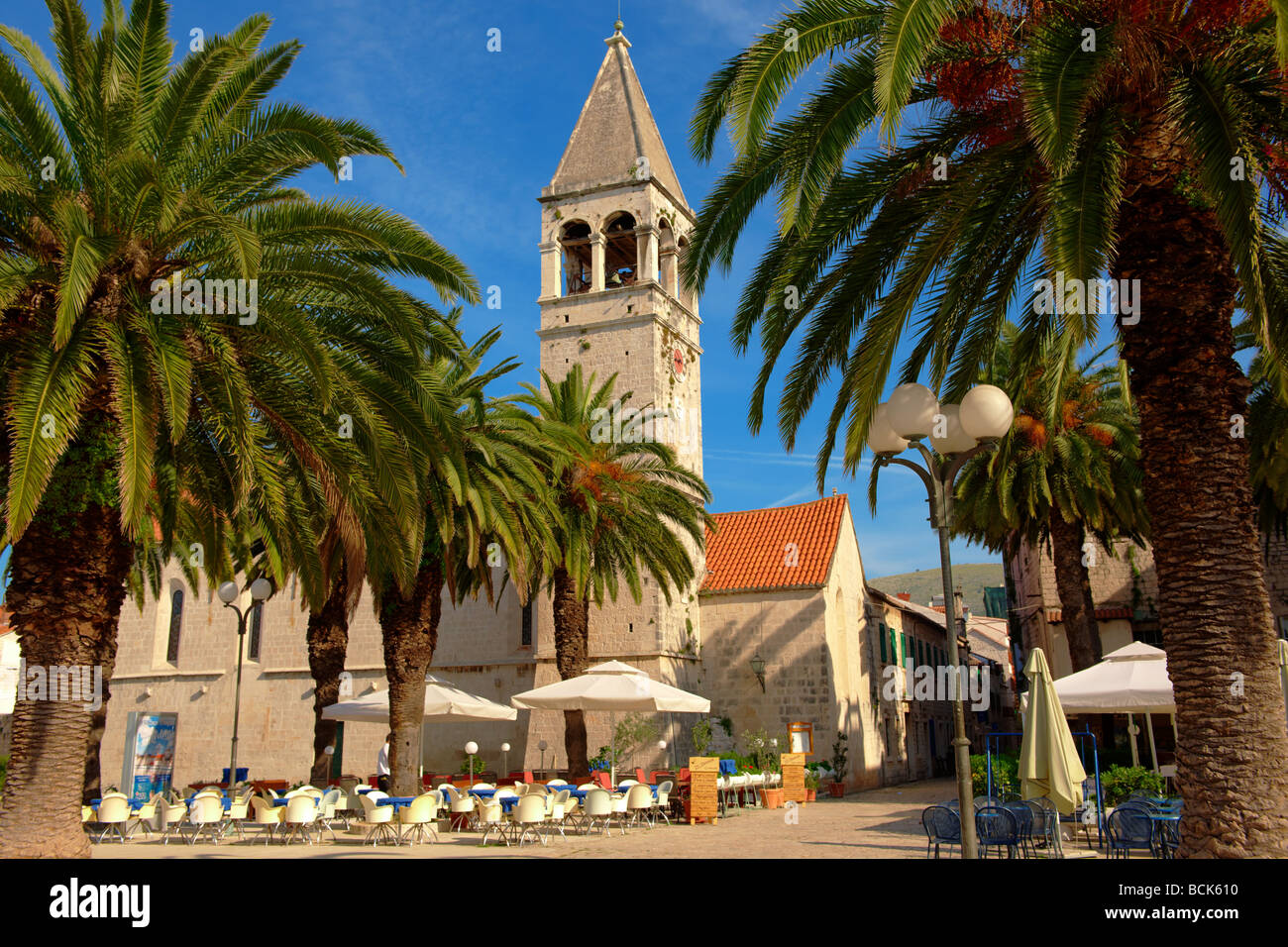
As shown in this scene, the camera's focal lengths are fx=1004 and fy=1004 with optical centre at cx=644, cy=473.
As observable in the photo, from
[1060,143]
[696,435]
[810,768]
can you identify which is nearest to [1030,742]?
[1060,143]

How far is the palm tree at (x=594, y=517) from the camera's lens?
21.5 metres

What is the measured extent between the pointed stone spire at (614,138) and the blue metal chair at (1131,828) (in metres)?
24.5

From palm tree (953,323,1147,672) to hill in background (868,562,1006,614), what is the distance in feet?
349

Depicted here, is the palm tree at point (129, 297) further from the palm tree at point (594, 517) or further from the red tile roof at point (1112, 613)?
the red tile roof at point (1112, 613)

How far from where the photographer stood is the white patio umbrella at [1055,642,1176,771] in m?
13.6

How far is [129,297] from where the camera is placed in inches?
383

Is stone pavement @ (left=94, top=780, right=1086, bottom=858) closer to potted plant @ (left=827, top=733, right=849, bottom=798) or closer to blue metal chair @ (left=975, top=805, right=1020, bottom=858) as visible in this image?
blue metal chair @ (left=975, top=805, right=1020, bottom=858)

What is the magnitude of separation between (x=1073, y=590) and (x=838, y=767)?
8.35 metres

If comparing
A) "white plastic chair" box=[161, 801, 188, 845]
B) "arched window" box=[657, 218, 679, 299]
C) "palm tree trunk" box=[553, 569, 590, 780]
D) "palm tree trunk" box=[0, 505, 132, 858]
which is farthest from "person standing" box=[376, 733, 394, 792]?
"arched window" box=[657, 218, 679, 299]

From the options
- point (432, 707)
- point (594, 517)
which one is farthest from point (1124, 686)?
point (432, 707)

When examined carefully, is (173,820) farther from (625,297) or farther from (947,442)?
(625,297)

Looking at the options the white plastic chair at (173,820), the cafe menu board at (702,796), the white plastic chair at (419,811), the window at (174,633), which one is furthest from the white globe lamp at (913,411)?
the window at (174,633)
